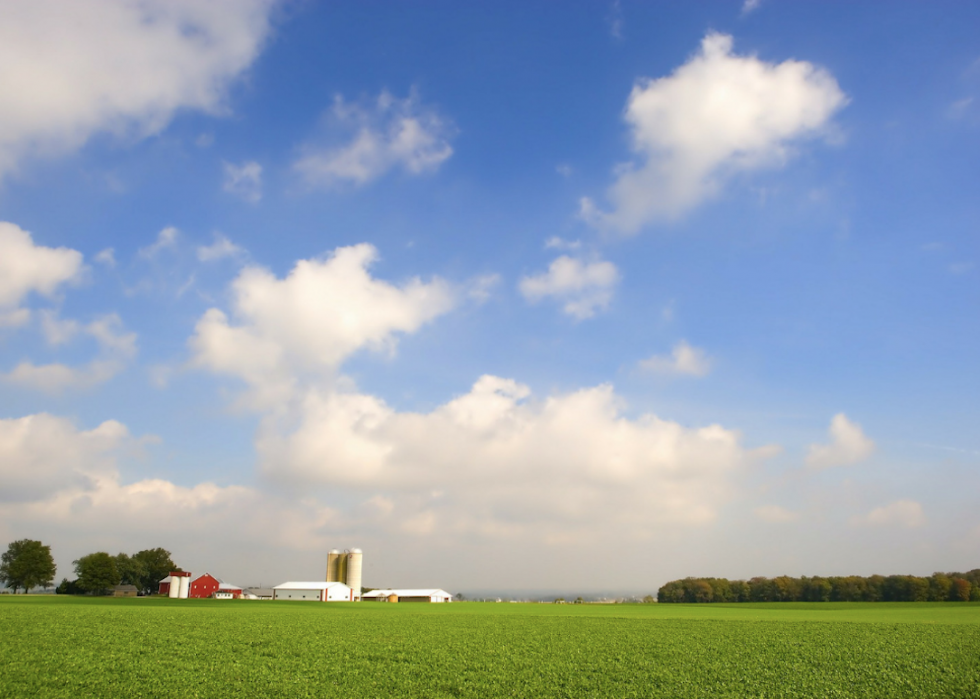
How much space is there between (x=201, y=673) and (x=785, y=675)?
23.2 m

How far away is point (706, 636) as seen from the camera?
39469mm

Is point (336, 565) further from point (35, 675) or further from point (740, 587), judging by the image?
point (35, 675)

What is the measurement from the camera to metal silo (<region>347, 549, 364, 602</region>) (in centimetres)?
16238

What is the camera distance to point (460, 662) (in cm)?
2712

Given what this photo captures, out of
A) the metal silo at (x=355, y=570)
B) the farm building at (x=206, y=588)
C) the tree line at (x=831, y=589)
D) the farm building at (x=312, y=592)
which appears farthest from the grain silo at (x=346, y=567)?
the tree line at (x=831, y=589)

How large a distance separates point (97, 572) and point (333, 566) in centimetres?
A: 6163

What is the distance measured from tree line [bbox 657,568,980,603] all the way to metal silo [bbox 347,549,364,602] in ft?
255

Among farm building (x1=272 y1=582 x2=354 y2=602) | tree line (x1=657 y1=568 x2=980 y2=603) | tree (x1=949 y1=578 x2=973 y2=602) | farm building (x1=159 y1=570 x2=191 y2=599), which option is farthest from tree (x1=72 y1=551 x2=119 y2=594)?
tree (x1=949 y1=578 x2=973 y2=602)

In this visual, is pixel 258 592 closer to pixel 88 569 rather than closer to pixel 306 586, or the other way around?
pixel 306 586

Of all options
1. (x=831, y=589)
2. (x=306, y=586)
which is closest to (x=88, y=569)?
(x=306, y=586)

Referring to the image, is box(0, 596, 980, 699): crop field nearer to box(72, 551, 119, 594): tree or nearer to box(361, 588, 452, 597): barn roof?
box(72, 551, 119, 594): tree

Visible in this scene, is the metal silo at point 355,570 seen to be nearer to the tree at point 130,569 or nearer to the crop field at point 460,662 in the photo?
the tree at point 130,569

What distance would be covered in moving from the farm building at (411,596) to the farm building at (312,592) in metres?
14.2

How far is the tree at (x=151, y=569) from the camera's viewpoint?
141500 mm
